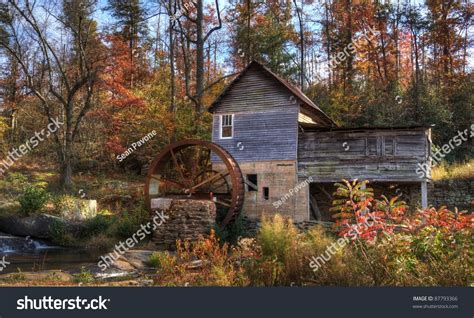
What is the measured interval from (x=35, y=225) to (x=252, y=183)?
26.8 feet

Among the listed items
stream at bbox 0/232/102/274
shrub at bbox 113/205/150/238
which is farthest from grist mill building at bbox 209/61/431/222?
stream at bbox 0/232/102/274

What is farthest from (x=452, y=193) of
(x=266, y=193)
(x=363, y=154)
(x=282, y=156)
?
(x=266, y=193)

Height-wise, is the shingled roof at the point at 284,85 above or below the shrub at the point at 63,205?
above

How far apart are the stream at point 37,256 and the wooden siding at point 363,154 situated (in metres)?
8.59

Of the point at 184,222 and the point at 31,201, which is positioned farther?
the point at 31,201

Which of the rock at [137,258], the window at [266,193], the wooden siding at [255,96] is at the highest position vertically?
the wooden siding at [255,96]

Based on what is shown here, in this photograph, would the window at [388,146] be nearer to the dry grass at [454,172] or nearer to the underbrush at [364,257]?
the dry grass at [454,172]

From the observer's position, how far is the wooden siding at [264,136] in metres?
18.2

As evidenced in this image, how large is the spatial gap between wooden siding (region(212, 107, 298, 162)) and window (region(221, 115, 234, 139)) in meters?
0.19

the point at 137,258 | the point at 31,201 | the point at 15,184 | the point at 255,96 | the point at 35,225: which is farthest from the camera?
the point at 15,184

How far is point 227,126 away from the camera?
19.5 metres

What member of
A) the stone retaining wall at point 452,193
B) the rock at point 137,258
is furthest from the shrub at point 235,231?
the stone retaining wall at point 452,193

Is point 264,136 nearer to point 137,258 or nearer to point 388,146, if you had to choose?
point 388,146

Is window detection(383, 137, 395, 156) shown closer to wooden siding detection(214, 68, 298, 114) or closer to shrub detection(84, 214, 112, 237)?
wooden siding detection(214, 68, 298, 114)
